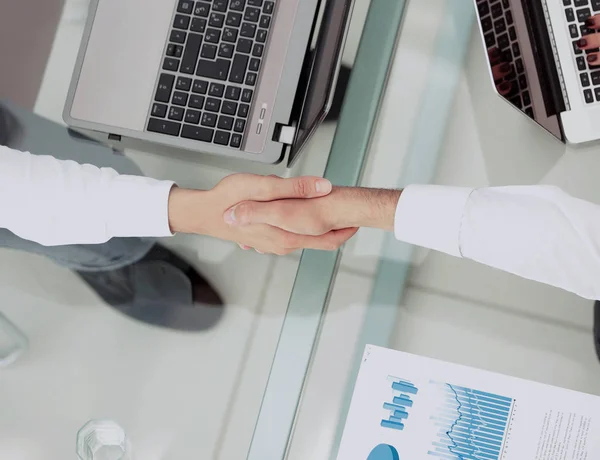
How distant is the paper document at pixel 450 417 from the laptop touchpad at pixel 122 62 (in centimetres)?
46

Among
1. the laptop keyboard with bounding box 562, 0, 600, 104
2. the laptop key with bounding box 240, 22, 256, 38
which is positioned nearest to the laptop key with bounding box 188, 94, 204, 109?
the laptop key with bounding box 240, 22, 256, 38

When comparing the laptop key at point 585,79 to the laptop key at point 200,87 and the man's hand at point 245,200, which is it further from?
the laptop key at point 200,87

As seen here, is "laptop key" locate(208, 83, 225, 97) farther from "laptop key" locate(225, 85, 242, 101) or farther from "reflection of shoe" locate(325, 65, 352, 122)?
"reflection of shoe" locate(325, 65, 352, 122)

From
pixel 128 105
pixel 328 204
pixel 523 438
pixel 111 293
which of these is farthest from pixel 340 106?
pixel 523 438

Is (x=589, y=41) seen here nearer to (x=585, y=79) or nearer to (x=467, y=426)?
(x=585, y=79)

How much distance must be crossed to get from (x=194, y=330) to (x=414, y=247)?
33cm

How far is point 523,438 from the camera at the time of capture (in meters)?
0.87

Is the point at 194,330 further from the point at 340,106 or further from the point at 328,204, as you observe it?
the point at 340,106

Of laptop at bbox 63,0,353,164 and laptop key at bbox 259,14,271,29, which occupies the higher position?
laptop key at bbox 259,14,271,29

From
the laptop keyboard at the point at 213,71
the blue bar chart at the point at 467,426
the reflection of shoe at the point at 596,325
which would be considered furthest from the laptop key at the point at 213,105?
the reflection of shoe at the point at 596,325

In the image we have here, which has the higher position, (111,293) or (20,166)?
(20,166)

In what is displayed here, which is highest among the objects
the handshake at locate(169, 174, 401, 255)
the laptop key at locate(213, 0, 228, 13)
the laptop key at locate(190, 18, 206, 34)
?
the laptop key at locate(213, 0, 228, 13)

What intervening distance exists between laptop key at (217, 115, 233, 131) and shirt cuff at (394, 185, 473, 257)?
0.80ft

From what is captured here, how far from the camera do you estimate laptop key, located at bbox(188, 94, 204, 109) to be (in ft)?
2.82
